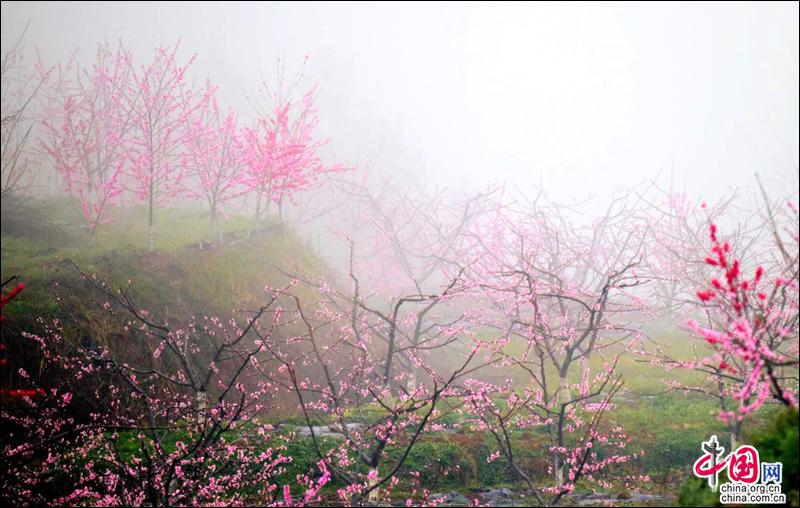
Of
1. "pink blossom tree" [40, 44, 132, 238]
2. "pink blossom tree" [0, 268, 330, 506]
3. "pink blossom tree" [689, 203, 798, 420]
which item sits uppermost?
"pink blossom tree" [40, 44, 132, 238]

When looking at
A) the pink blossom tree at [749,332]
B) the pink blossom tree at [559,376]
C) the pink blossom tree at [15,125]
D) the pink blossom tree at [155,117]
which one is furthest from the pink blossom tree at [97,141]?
the pink blossom tree at [749,332]

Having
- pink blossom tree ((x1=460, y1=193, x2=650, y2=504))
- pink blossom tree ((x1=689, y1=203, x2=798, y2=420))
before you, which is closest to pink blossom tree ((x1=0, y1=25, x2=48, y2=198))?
pink blossom tree ((x1=460, y1=193, x2=650, y2=504))

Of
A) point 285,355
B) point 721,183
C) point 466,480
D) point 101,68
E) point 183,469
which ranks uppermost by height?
point 721,183

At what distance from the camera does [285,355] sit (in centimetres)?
1399

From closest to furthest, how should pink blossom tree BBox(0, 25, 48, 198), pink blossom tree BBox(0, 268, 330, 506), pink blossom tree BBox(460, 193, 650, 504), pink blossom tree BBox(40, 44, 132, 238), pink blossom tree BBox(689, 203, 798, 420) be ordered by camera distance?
pink blossom tree BBox(689, 203, 798, 420) < pink blossom tree BBox(0, 268, 330, 506) < pink blossom tree BBox(460, 193, 650, 504) < pink blossom tree BBox(0, 25, 48, 198) < pink blossom tree BBox(40, 44, 132, 238)

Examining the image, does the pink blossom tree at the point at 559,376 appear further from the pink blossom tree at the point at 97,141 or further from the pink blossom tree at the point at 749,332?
the pink blossom tree at the point at 97,141

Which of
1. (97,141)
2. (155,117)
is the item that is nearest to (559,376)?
(155,117)

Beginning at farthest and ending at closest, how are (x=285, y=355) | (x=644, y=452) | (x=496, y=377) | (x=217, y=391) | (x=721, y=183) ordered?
(x=721, y=183) < (x=496, y=377) < (x=285, y=355) < (x=217, y=391) < (x=644, y=452)

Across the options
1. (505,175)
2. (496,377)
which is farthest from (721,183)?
(496,377)

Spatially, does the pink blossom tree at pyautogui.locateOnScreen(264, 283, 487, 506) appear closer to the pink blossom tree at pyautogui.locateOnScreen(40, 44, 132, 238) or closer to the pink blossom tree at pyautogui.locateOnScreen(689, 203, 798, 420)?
the pink blossom tree at pyautogui.locateOnScreen(689, 203, 798, 420)

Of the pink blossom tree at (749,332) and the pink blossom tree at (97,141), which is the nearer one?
the pink blossom tree at (749,332)

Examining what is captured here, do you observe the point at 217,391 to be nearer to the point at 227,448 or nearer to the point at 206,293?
the point at 206,293

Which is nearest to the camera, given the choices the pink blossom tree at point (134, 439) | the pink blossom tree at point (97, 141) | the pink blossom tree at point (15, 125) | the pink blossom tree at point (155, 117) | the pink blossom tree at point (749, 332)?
the pink blossom tree at point (749, 332)

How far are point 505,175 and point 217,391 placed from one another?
152372 millimetres
